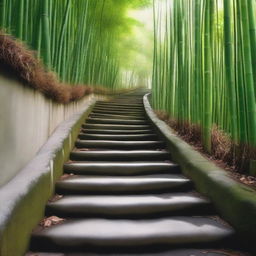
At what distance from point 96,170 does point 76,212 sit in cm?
77

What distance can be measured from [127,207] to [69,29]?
3.05 metres

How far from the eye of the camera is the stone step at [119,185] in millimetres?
2375

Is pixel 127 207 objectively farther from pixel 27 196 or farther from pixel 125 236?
pixel 27 196

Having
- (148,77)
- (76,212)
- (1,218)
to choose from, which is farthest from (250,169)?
(148,77)

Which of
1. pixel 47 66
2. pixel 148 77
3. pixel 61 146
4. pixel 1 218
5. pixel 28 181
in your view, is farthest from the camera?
pixel 148 77

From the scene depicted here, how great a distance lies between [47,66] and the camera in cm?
299

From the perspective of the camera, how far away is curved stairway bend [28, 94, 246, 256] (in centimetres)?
171

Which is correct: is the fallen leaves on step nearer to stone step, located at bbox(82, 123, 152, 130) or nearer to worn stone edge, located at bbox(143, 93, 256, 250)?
worn stone edge, located at bbox(143, 93, 256, 250)

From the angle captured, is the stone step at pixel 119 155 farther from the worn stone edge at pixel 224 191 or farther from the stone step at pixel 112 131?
the stone step at pixel 112 131

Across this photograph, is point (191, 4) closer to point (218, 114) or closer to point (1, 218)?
point (218, 114)

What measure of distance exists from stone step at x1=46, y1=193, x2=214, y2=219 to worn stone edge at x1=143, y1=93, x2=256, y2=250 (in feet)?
0.45

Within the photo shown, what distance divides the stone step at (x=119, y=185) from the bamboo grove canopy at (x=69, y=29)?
4.15ft

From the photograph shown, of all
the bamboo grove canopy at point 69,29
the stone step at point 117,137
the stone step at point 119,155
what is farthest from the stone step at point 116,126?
the stone step at point 119,155

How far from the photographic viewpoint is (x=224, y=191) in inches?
76.7
